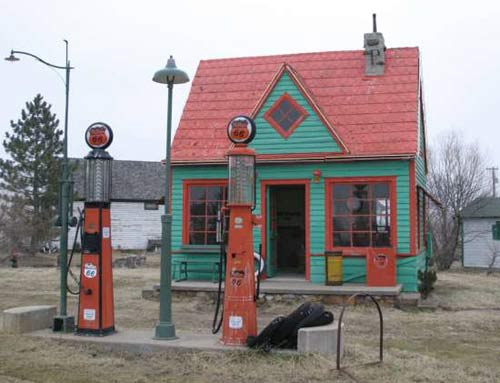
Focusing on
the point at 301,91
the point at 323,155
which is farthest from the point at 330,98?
the point at 323,155

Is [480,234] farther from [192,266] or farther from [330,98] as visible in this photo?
[192,266]

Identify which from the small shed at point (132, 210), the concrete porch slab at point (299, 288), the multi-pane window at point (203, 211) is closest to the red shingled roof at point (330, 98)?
the multi-pane window at point (203, 211)

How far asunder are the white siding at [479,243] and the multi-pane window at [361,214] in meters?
20.2

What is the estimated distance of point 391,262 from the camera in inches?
492

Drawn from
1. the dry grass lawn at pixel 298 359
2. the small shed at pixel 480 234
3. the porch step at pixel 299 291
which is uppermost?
the small shed at pixel 480 234

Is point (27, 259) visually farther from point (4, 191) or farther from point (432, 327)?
point (432, 327)

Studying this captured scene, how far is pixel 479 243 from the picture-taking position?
31.7 m

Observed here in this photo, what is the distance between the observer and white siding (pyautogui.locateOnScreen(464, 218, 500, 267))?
3139cm

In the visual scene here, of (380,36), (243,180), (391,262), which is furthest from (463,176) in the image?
(243,180)

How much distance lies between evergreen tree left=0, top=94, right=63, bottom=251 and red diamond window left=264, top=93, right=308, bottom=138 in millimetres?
23691

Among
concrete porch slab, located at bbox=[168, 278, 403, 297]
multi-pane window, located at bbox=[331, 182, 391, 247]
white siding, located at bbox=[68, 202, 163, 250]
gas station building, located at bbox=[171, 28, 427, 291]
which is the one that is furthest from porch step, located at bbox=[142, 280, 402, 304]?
white siding, located at bbox=[68, 202, 163, 250]

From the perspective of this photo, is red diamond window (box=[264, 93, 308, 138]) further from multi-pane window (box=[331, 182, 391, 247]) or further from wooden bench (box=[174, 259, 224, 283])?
wooden bench (box=[174, 259, 224, 283])

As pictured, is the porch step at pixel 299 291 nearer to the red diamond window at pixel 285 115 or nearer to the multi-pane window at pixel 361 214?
the multi-pane window at pixel 361 214

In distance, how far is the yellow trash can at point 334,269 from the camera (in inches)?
499
